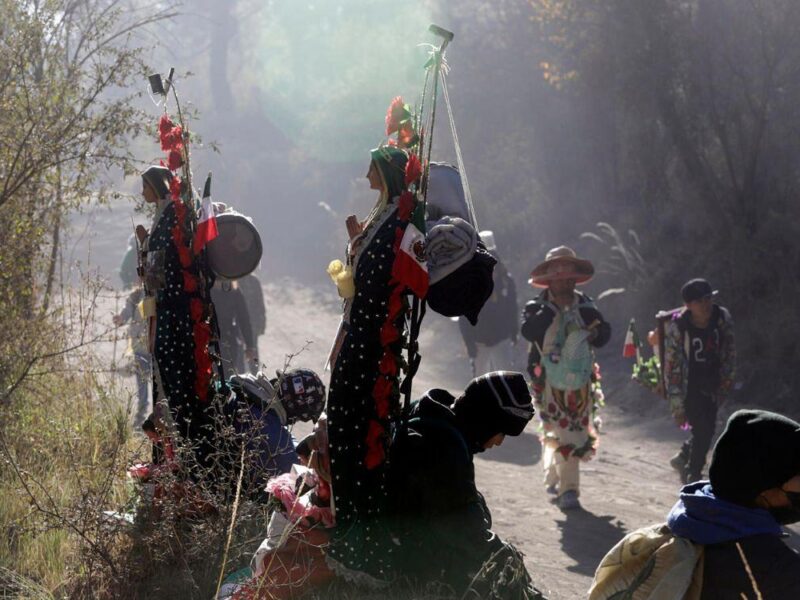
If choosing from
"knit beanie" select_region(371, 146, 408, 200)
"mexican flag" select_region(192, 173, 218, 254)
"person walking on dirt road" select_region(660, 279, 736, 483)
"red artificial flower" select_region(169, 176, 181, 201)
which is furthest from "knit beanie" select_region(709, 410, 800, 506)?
"person walking on dirt road" select_region(660, 279, 736, 483)

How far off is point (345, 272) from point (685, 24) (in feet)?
43.3

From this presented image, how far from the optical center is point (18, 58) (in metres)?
7.37

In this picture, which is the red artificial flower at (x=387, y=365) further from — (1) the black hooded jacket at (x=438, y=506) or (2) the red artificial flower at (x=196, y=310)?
(2) the red artificial flower at (x=196, y=310)

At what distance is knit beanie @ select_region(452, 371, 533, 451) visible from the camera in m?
4.61

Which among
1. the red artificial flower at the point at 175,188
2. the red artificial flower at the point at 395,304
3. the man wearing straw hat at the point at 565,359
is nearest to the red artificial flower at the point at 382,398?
the red artificial flower at the point at 395,304

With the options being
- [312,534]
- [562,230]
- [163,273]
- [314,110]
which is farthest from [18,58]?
[314,110]

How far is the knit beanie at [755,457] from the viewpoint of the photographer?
3.32 meters

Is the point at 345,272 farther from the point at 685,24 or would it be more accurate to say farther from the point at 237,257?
the point at 685,24

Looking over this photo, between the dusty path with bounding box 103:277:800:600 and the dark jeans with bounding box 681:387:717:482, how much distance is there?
43 centimetres

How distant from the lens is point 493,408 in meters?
4.61

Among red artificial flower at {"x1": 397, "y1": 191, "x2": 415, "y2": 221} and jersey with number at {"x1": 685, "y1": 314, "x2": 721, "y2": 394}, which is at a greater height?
red artificial flower at {"x1": 397, "y1": 191, "x2": 415, "y2": 221}

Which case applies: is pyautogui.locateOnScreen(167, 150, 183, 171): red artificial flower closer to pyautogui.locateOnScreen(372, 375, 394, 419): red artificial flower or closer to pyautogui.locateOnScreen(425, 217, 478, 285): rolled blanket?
pyautogui.locateOnScreen(425, 217, 478, 285): rolled blanket

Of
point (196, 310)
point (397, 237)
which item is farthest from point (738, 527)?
point (196, 310)

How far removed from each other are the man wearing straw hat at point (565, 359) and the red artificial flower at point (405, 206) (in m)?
4.49
